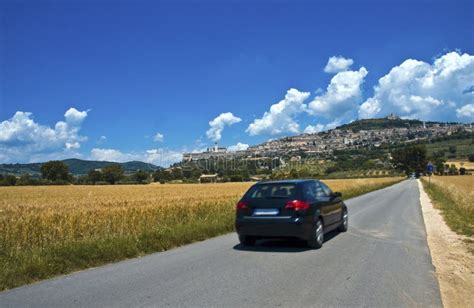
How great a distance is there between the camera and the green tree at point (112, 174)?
116 meters

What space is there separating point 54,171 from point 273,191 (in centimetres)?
11364

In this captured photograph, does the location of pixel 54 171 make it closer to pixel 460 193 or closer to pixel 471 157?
pixel 460 193

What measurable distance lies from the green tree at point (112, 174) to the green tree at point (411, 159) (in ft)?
311

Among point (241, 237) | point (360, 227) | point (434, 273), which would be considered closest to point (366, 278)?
point (434, 273)

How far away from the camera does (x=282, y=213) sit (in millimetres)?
10594

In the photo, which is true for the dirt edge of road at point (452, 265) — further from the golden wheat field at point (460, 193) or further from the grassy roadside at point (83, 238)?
the golden wheat field at point (460, 193)

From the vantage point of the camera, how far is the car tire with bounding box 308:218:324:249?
10.8 metres

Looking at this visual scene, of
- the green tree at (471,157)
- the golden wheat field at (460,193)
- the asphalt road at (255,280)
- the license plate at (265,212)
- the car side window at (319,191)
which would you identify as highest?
the green tree at (471,157)

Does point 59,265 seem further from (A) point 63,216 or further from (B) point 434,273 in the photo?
(B) point 434,273

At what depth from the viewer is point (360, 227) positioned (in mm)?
15531

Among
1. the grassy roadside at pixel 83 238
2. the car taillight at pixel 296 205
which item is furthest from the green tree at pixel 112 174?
the car taillight at pixel 296 205

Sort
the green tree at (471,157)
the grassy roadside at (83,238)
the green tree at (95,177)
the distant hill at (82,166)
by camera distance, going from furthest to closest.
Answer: the green tree at (471,157) → the distant hill at (82,166) → the green tree at (95,177) → the grassy roadside at (83,238)

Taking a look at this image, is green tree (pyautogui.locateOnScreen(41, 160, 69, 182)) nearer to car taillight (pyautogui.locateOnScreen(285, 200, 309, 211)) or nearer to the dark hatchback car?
the dark hatchback car

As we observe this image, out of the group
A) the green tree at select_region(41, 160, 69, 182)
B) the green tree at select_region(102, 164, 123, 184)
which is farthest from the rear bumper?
the green tree at select_region(41, 160, 69, 182)
